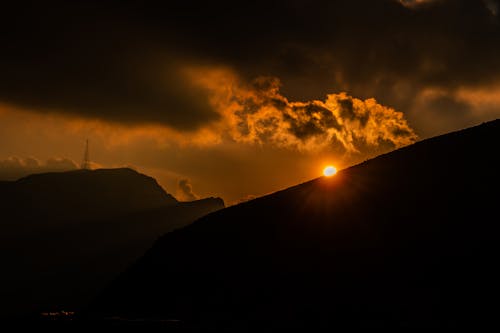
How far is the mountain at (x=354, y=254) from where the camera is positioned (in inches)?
1035

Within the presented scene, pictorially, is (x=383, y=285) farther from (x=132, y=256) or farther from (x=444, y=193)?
(x=132, y=256)

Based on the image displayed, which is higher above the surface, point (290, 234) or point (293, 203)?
point (293, 203)

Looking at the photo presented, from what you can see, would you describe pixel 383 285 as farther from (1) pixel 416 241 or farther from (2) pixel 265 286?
(2) pixel 265 286

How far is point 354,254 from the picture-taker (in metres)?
33.7

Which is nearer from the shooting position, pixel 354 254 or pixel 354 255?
pixel 354 255

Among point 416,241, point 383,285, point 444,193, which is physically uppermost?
point 444,193

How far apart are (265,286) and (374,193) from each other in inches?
500

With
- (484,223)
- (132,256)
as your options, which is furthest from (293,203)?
(132,256)

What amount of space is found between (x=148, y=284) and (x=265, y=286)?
676 inches

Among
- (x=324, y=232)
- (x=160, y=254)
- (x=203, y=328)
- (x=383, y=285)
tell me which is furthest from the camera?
(x=160, y=254)

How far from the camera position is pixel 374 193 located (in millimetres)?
40406

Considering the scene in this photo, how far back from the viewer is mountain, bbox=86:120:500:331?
2630cm

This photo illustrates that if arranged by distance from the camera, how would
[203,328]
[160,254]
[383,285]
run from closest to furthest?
[203,328], [383,285], [160,254]

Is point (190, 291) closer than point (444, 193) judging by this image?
No
